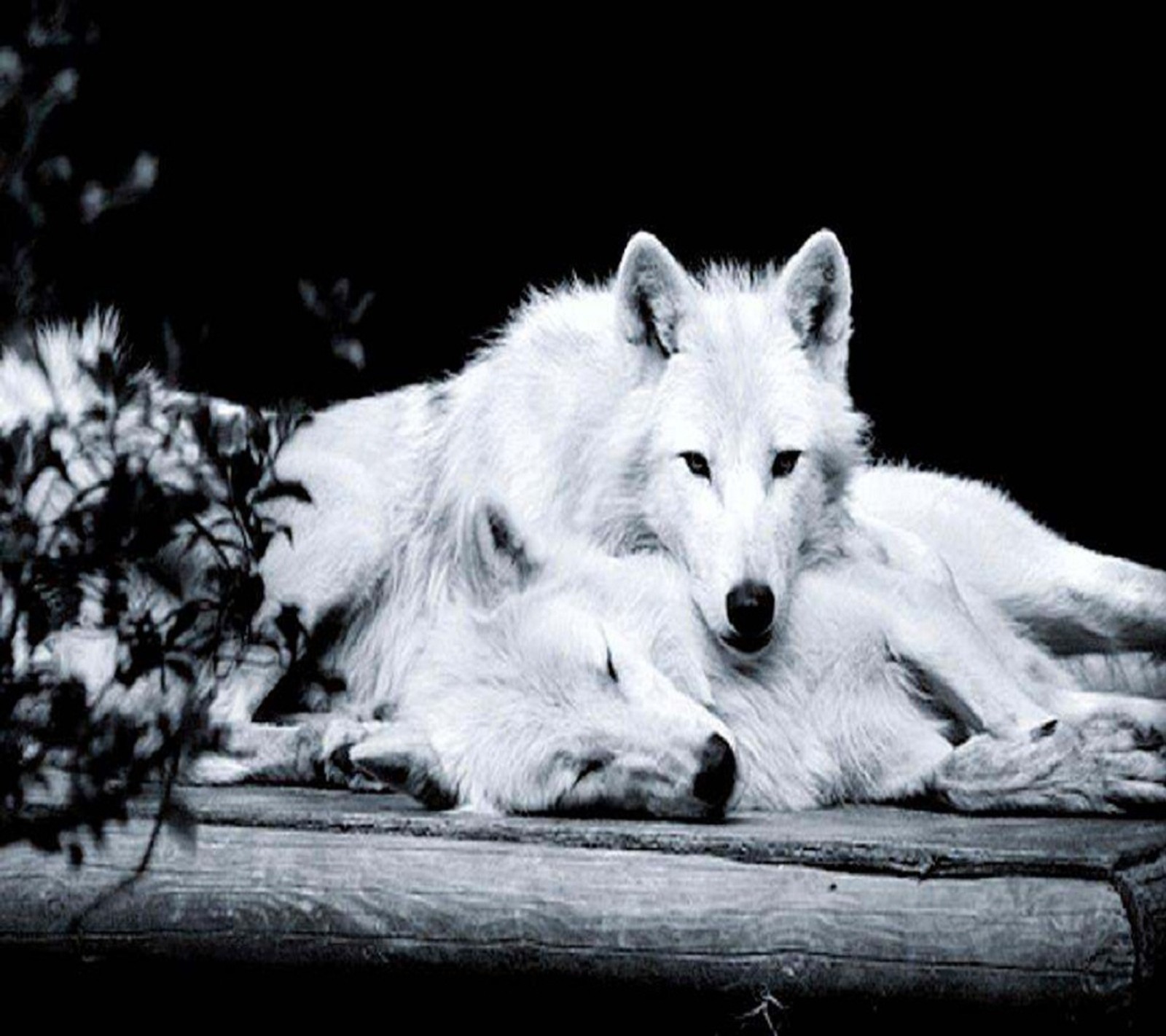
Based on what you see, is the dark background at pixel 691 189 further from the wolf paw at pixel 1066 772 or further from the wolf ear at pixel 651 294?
the wolf paw at pixel 1066 772

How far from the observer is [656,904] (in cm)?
349

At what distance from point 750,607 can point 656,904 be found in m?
0.86

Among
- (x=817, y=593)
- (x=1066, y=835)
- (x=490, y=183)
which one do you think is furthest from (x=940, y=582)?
(x=490, y=183)

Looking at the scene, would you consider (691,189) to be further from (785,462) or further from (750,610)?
(750,610)

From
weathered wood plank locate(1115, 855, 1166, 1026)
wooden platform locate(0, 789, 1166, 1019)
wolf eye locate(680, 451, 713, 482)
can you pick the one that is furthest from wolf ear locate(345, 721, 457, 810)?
weathered wood plank locate(1115, 855, 1166, 1026)

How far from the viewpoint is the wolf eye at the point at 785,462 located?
4.41m

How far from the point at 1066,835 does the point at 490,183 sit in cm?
309

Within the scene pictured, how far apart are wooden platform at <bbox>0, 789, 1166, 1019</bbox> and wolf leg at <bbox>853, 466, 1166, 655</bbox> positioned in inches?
51.4

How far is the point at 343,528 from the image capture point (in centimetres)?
526

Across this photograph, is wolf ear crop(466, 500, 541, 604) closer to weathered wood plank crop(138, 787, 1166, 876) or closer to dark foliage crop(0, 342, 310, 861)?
weathered wood plank crop(138, 787, 1166, 876)

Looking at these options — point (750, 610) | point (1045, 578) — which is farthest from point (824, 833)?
point (1045, 578)

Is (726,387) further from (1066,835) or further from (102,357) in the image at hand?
(102,357)

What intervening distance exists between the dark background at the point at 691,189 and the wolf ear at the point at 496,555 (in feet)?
4.10

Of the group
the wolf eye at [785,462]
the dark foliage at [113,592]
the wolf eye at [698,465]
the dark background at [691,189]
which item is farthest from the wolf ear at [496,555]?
the dark foliage at [113,592]
